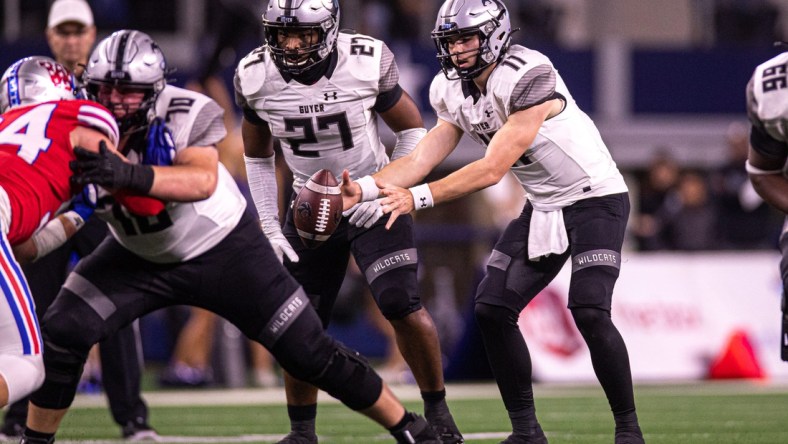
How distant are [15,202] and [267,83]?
1.65 meters

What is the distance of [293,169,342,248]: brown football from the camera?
4.81 m

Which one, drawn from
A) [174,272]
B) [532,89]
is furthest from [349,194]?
[532,89]

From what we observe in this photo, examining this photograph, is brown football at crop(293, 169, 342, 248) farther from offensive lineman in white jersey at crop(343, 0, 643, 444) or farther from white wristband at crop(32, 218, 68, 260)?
white wristband at crop(32, 218, 68, 260)

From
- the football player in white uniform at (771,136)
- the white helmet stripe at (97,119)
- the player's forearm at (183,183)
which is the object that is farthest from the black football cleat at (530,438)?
the white helmet stripe at (97,119)

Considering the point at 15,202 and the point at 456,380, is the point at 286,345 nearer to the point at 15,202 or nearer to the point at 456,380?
the point at 15,202

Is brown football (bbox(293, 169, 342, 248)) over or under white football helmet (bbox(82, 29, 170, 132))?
under

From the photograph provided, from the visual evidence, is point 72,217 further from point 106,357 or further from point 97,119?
point 106,357

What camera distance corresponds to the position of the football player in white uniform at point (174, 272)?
4488mm

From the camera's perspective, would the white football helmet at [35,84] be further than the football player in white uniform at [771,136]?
Yes

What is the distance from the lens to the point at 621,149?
13.9 m

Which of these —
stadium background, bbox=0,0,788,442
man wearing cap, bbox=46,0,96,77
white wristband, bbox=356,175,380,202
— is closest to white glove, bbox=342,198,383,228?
white wristband, bbox=356,175,380,202

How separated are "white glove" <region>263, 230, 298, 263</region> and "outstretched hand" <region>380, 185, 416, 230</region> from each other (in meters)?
0.88

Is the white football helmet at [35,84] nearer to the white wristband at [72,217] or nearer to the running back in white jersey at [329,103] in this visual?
the white wristband at [72,217]

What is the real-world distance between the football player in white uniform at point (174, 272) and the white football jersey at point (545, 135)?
3.64 feet
